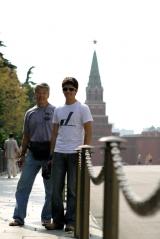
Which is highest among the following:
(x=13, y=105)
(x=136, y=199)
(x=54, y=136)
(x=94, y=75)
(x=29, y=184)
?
(x=94, y=75)

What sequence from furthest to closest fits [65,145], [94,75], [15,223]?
[94,75] → [15,223] → [65,145]

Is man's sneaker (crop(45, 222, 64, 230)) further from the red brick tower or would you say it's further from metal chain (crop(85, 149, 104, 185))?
the red brick tower

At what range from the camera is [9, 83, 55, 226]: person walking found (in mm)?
7258

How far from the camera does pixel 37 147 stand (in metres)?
7.25

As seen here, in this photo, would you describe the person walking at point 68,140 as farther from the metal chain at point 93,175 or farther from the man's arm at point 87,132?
the metal chain at point 93,175

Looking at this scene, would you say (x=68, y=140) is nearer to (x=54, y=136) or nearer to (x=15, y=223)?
(x=54, y=136)

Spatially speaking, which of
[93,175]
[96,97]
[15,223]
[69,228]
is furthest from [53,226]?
[96,97]

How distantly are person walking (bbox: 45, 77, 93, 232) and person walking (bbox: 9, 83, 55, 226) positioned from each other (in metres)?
0.41

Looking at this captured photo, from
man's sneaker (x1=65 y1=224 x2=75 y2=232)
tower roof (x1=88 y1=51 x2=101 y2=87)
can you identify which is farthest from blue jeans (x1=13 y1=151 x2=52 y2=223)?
tower roof (x1=88 y1=51 x2=101 y2=87)

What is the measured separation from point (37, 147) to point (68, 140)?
0.62m

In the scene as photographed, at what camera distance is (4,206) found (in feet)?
31.9

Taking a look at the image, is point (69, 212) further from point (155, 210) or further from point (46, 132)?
point (155, 210)

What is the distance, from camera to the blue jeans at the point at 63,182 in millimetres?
6738

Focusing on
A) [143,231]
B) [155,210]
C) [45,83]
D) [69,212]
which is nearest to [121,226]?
[143,231]
